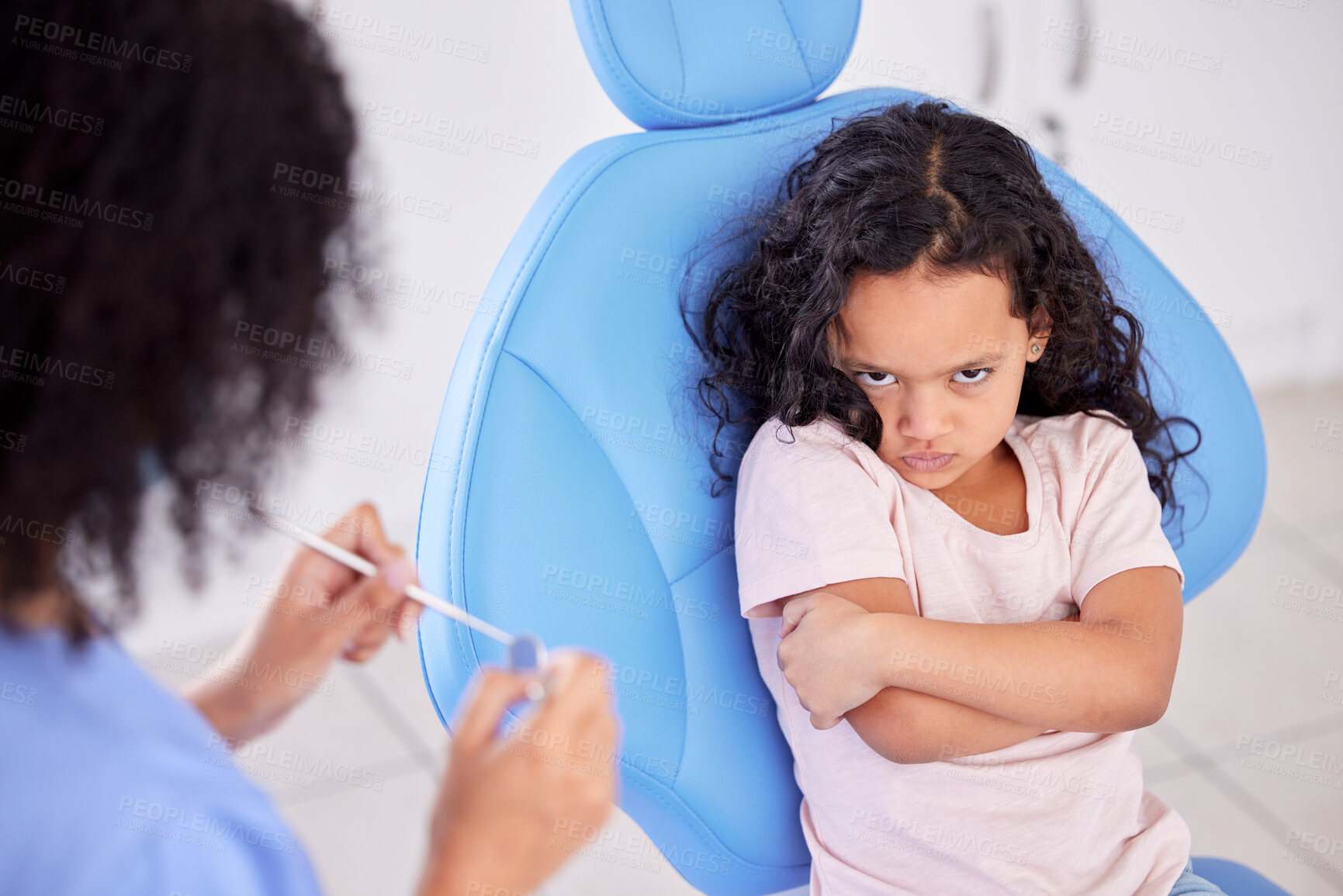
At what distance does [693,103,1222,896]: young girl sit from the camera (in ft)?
2.63

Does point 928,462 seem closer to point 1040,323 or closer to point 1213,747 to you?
point 1040,323

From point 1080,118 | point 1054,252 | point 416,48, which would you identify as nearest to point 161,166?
point 1054,252

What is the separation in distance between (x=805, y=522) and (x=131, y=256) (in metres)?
0.53

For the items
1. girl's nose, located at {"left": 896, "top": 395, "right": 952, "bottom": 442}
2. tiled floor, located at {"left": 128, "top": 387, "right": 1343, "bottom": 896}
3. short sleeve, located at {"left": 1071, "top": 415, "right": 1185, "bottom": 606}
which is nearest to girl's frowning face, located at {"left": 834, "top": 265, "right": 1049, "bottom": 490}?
girl's nose, located at {"left": 896, "top": 395, "right": 952, "bottom": 442}

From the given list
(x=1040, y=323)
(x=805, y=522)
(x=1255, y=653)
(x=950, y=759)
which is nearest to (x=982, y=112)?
(x=1040, y=323)

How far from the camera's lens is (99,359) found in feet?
1.40

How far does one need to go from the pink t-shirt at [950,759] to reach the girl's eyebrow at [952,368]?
0.06 metres

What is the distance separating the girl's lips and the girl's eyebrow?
8 cm

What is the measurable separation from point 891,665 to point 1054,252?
1.26 feet

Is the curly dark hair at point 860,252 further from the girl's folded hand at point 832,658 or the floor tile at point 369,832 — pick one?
the floor tile at point 369,832

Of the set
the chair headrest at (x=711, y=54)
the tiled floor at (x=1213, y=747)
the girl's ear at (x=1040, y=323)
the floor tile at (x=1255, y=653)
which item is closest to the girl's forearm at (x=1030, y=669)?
the girl's ear at (x=1040, y=323)

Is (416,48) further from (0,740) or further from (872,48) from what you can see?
(0,740)

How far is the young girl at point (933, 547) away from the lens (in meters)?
0.80

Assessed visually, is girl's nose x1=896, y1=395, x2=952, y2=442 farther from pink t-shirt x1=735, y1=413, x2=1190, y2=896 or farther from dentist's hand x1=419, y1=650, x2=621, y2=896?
dentist's hand x1=419, y1=650, x2=621, y2=896
